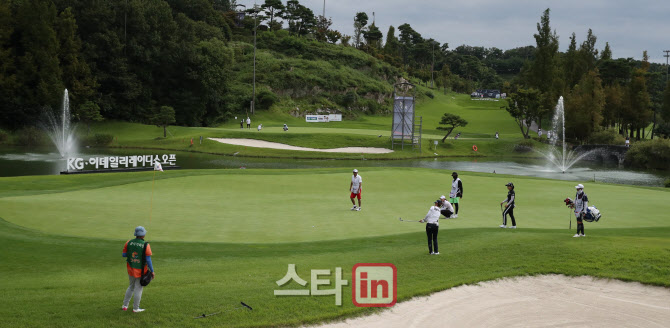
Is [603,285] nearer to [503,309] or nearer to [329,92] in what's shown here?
[503,309]

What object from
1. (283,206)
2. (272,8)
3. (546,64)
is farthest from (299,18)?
(283,206)

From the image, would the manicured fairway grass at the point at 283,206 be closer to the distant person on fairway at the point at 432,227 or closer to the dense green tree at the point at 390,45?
the distant person on fairway at the point at 432,227

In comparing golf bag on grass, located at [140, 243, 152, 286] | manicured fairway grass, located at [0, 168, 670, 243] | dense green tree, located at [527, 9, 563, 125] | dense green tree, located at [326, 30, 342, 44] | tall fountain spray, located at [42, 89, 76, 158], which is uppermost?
dense green tree, located at [326, 30, 342, 44]

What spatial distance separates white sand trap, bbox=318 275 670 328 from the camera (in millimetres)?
12336

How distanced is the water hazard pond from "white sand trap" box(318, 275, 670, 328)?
3933 cm

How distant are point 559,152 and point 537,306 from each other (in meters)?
69.1

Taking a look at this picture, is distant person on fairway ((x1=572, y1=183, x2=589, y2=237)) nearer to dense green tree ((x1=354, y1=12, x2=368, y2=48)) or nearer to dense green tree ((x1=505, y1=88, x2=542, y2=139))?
dense green tree ((x1=505, y1=88, x2=542, y2=139))

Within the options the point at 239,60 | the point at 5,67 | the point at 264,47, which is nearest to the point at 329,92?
the point at 239,60

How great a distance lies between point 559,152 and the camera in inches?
3031

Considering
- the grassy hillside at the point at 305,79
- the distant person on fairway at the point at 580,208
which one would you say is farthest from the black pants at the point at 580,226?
the grassy hillside at the point at 305,79

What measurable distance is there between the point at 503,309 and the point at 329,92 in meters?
103

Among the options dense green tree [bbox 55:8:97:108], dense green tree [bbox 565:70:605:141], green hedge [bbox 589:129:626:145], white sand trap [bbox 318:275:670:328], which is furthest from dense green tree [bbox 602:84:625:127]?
white sand trap [bbox 318:275:670:328]

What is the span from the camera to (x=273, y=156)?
64.1 meters

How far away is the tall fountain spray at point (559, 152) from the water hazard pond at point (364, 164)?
162 cm
